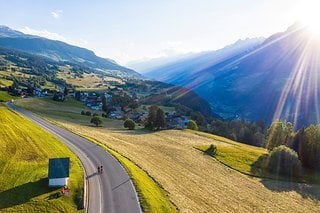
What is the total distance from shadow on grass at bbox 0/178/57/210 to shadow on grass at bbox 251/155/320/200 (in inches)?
1914

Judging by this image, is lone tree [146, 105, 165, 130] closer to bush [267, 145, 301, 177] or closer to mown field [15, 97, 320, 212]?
mown field [15, 97, 320, 212]

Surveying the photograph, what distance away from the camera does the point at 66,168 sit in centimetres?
5500

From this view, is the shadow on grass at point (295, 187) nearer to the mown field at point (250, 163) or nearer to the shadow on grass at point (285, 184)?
the shadow on grass at point (285, 184)

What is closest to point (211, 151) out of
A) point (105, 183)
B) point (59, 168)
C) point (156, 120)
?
point (156, 120)

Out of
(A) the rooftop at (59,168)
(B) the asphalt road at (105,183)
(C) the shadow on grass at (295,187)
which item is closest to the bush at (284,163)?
(C) the shadow on grass at (295,187)

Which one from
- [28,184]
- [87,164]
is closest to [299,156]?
[87,164]

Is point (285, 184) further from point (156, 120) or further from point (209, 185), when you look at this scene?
point (156, 120)

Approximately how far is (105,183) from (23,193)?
13.3m

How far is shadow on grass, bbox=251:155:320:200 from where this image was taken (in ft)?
253

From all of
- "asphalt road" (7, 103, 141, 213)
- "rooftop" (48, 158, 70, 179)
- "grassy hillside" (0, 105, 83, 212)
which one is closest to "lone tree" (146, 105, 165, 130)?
"asphalt road" (7, 103, 141, 213)

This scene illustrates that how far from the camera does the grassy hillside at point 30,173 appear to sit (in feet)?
154

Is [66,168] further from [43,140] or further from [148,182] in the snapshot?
[43,140]

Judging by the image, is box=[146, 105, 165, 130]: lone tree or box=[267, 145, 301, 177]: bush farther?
box=[146, 105, 165, 130]: lone tree

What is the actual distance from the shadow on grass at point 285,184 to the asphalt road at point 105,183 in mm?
35480
